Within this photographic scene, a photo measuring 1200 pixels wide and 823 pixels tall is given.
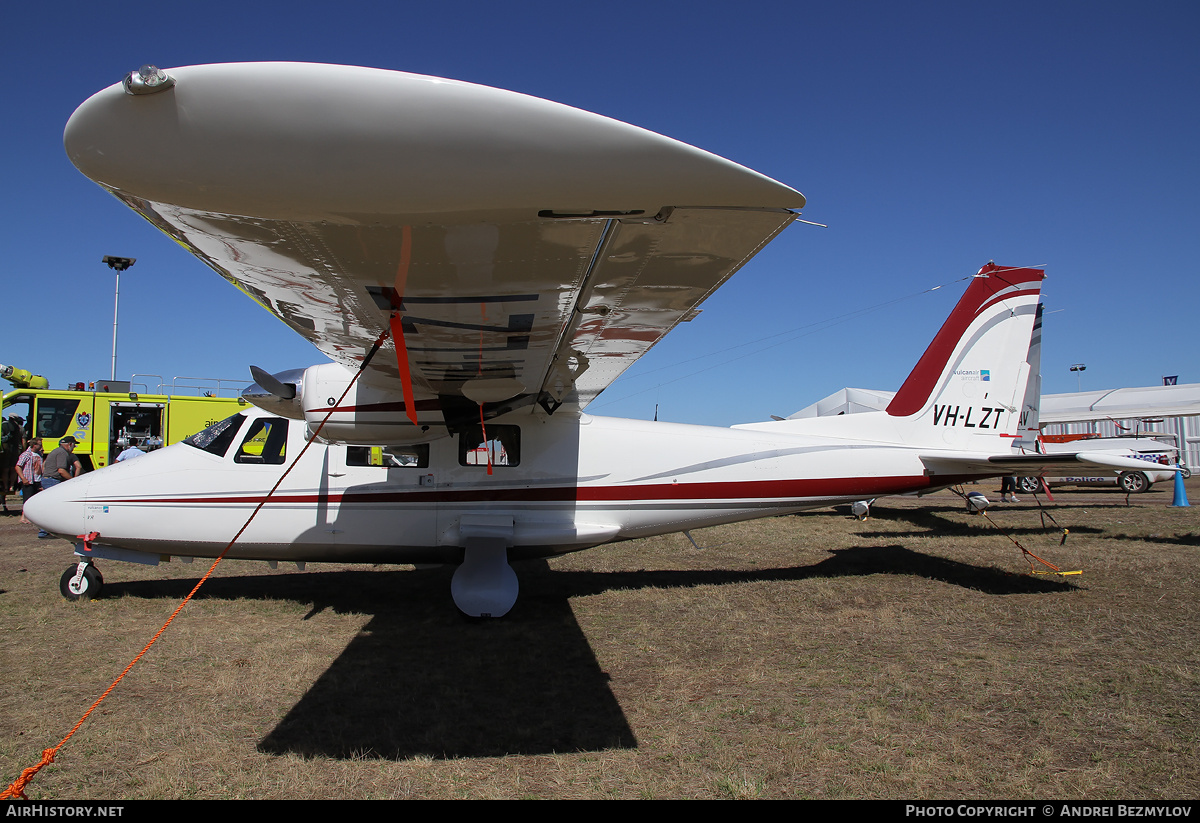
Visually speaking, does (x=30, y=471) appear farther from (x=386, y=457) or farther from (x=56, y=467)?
(x=386, y=457)

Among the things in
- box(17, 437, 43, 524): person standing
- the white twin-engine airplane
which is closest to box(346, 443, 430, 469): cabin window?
the white twin-engine airplane

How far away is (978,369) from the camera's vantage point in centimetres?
869

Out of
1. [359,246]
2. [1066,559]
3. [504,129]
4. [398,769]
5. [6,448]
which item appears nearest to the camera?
[504,129]

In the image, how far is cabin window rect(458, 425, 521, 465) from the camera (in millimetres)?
7016

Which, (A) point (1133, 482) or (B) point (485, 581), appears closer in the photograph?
(B) point (485, 581)

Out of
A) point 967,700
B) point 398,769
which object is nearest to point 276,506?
point 398,769

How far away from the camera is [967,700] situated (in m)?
4.35

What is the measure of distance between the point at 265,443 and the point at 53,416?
1258 centimetres

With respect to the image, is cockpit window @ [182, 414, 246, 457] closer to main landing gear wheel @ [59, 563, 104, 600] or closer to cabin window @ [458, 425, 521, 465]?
main landing gear wheel @ [59, 563, 104, 600]

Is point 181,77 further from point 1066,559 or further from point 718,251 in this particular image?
point 1066,559

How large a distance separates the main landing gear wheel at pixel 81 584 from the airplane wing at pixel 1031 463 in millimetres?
9737

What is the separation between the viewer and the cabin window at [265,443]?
23.0ft

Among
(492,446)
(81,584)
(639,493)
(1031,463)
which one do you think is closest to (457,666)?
(492,446)

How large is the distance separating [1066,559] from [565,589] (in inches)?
294
